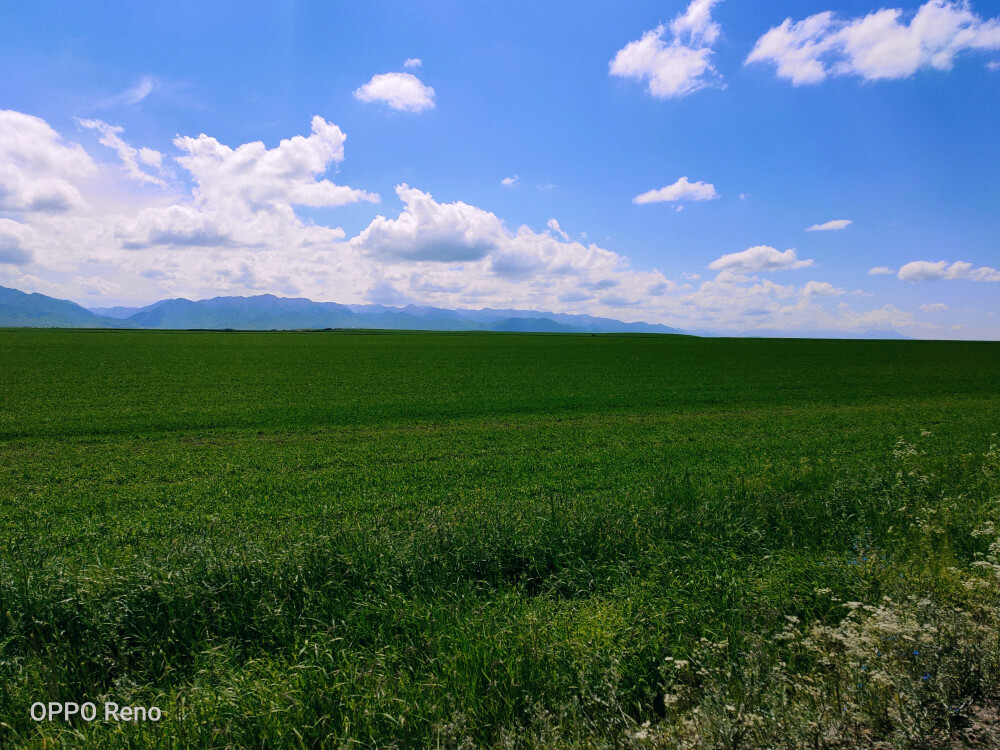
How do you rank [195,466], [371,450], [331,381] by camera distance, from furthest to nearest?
[331,381], [371,450], [195,466]

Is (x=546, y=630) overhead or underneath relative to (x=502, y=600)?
overhead

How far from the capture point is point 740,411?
926 inches

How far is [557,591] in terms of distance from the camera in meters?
6.02

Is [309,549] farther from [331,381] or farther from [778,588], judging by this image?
[331,381]

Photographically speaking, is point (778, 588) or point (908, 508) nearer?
point (778, 588)

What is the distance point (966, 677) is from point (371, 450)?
14.3 m

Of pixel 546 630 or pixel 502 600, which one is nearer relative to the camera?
pixel 546 630

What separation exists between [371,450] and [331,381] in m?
19.8

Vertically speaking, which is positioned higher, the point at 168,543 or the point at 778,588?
the point at 778,588

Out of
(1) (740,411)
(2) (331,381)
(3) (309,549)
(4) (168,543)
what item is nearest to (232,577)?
(3) (309,549)

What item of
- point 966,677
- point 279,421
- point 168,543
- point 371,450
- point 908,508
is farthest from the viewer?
point 279,421

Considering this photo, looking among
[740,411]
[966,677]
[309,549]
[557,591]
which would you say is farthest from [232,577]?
[740,411]

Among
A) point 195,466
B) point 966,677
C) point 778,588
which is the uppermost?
point 966,677

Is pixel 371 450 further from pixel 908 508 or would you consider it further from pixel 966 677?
pixel 966 677
